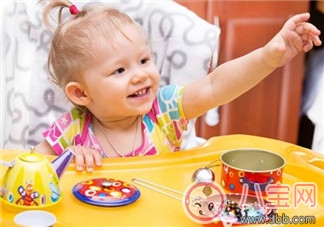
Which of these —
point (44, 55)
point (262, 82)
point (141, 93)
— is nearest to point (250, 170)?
point (141, 93)

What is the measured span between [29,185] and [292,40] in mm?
486

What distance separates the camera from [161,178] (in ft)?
3.34

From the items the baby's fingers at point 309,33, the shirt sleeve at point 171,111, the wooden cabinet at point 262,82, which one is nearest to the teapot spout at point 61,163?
the shirt sleeve at point 171,111

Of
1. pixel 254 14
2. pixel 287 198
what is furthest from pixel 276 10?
pixel 287 198

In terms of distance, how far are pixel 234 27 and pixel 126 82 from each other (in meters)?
1.19

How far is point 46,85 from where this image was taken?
1.42 m

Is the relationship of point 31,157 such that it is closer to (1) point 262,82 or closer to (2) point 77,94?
(2) point 77,94

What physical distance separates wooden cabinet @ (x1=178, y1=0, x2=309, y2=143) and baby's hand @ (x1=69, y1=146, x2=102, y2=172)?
1.12 m

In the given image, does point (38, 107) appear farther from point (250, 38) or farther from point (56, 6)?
point (250, 38)

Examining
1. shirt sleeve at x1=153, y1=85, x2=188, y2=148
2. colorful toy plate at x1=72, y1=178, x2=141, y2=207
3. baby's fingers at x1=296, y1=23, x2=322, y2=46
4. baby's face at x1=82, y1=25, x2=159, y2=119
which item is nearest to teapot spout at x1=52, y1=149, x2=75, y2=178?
colorful toy plate at x1=72, y1=178, x2=141, y2=207

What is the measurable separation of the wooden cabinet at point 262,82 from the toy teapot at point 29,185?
4.31 ft

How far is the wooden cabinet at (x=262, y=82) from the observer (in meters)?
2.20

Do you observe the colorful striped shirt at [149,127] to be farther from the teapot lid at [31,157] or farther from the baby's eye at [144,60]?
the teapot lid at [31,157]

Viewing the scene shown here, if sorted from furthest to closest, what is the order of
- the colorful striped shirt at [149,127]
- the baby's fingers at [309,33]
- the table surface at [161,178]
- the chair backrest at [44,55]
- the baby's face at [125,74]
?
the chair backrest at [44,55], the colorful striped shirt at [149,127], the baby's face at [125,74], the baby's fingers at [309,33], the table surface at [161,178]
